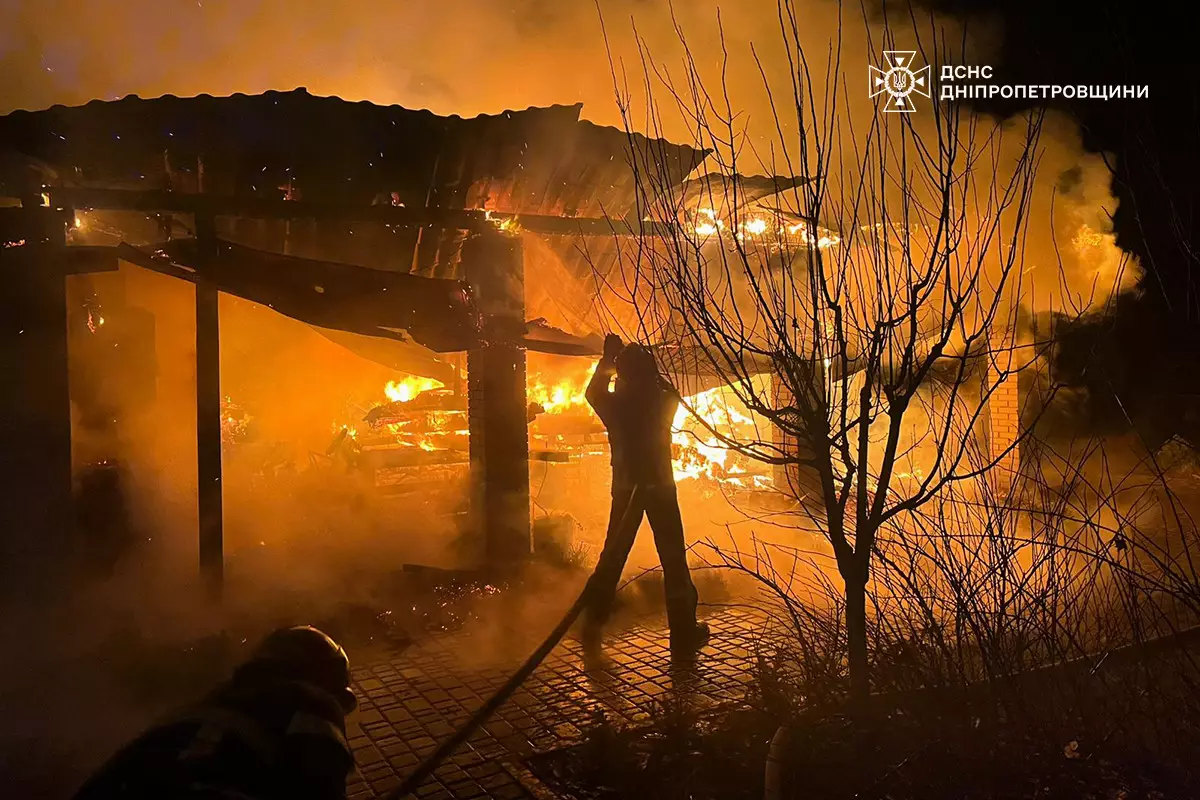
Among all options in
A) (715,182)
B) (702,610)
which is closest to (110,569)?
(702,610)

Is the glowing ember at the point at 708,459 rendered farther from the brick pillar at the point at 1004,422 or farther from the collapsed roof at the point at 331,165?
the collapsed roof at the point at 331,165

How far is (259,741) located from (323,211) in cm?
670

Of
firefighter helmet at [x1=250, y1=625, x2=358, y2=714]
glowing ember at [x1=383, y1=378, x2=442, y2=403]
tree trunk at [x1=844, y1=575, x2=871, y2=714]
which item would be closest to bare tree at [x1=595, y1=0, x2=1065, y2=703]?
tree trunk at [x1=844, y1=575, x2=871, y2=714]

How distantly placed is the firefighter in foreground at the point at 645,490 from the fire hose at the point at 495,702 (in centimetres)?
4

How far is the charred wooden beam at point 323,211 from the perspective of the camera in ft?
24.7

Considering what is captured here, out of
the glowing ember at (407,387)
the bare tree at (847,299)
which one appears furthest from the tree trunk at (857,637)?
the glowing ember at (407,387)

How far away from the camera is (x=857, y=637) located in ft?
13.5

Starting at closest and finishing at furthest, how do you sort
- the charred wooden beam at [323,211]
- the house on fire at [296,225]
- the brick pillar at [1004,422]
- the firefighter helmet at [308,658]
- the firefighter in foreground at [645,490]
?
the firefighter helmet at [308,658]
the firefighter in foreground at [645,490]
the house on fire at [296,225]
the charred wooden beam at [323,211]
the brick pillar at [1004,422]

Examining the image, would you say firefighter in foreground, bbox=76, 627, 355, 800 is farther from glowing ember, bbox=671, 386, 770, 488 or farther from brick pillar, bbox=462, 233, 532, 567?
glowing ember, bbox=671, 386, 770, 488

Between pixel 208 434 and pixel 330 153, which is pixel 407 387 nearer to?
pixel 208 434

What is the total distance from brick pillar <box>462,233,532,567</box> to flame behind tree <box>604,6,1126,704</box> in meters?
1.80

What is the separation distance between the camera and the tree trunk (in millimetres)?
4105

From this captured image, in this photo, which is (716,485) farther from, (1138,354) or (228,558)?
(228,558)

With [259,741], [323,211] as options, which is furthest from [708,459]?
[259,741]
